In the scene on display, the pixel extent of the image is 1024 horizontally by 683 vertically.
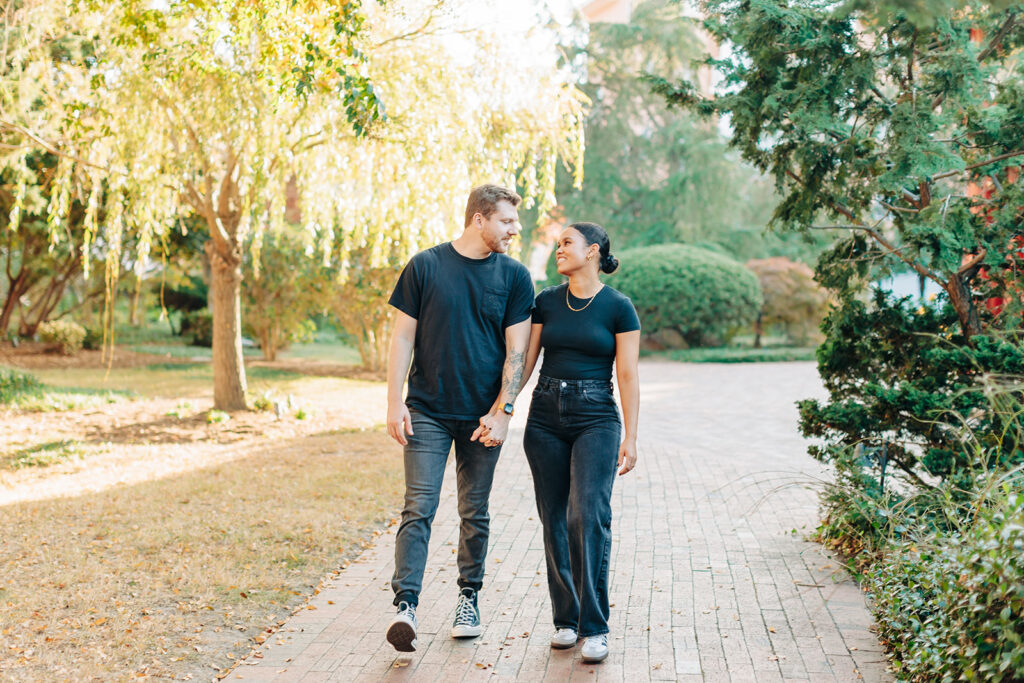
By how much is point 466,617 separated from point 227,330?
25.9 feet

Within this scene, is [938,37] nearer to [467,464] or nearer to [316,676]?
[467,464]

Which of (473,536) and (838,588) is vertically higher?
(473,536)

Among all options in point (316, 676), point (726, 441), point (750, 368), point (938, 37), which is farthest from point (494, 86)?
point (750, 368)

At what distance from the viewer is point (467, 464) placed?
4152 millimetres

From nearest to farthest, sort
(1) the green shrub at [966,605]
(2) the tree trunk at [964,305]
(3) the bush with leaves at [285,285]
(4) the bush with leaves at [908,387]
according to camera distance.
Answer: (1) the green shrub at [966,605], (4) the bush with leaves at [908,387], (2) the tree trunk at [964,305], (3) the bush with leaves at [285,285]

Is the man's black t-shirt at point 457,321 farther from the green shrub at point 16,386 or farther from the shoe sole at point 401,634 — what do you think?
the green shrub at point 16,386

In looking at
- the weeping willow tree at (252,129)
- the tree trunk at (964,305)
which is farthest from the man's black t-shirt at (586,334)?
the weeping willow tree at (252,129)

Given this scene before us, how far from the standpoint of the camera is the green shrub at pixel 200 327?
23953 mm

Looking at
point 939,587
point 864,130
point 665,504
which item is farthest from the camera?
point 665,504

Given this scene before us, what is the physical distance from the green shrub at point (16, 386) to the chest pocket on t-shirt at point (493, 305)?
10.2 m

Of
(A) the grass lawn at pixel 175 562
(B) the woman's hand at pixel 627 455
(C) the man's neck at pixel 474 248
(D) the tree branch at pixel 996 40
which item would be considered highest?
(D) the tree branch at pixel 996 40

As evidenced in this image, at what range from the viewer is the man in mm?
4000

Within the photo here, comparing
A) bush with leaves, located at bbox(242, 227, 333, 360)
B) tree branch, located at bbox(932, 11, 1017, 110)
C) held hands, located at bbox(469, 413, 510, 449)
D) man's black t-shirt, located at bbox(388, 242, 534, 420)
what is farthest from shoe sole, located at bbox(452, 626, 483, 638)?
bush with leaves, located at bbox(242, 227, 333, 360)

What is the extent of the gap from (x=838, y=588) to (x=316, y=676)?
287 cm
